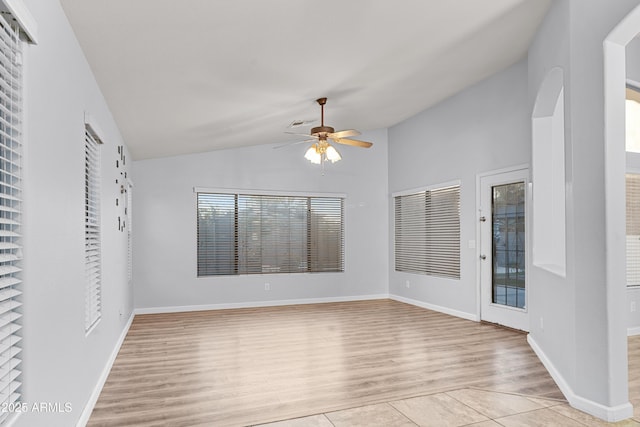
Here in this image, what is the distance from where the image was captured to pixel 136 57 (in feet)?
10.1

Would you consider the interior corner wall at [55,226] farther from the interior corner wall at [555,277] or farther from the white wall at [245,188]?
the white wall at [245,188]

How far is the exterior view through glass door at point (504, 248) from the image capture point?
5.43 metres

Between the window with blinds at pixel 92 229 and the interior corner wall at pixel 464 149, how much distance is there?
4308 mm

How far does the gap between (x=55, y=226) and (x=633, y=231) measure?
597 centimetres

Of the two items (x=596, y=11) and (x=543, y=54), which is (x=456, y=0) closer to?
(x=596, y=11)

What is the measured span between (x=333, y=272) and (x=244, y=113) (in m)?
3.87

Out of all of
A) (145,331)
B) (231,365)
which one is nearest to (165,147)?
(145,331)

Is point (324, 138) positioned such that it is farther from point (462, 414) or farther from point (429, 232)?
point (462, 414)

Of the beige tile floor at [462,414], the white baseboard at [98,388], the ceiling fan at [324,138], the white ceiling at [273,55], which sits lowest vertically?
the beige tile floor at [462,414]

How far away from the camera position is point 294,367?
4.11 meters

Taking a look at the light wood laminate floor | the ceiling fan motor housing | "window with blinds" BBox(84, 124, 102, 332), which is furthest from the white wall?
"window with blinds" BBox(84, 124, 102, 332)

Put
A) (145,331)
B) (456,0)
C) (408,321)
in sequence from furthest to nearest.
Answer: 1. (408,321)
2. (145,331)
3. (456,0)

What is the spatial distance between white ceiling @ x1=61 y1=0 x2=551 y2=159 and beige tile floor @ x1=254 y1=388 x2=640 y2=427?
269cm

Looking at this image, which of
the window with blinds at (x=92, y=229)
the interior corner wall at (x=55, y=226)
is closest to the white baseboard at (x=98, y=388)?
the interior corner wall at (x=55, y=226)
